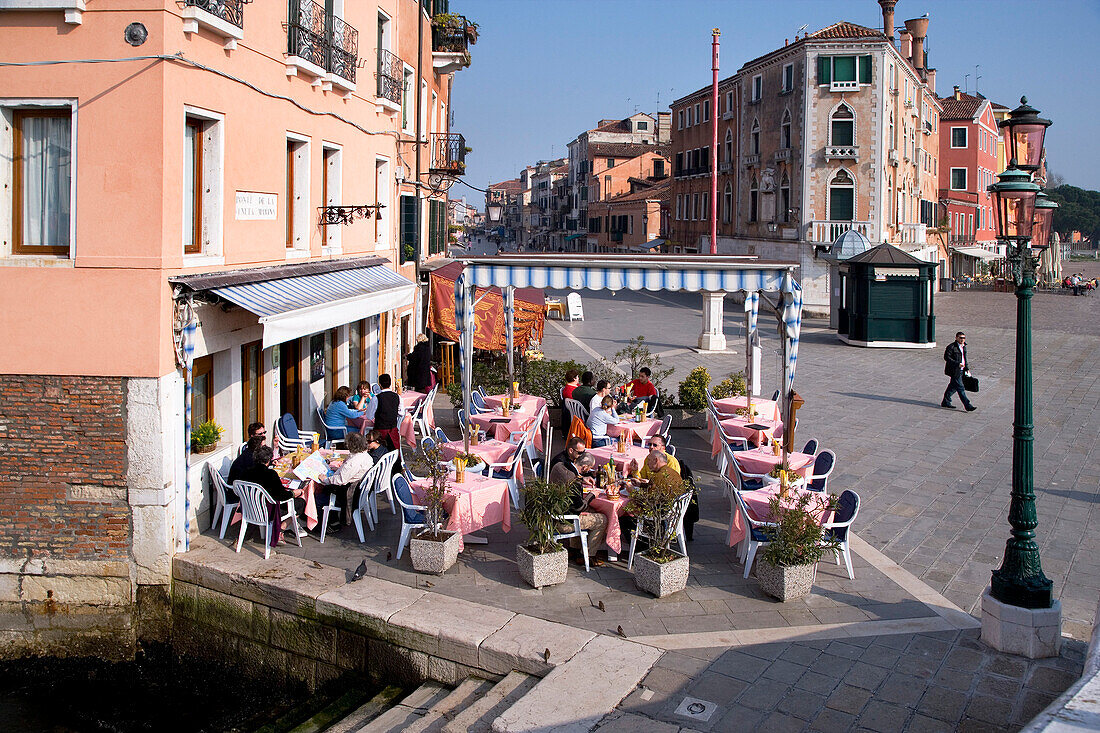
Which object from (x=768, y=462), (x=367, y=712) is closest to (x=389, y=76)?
(x=768, y=462)

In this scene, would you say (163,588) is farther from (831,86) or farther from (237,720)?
(831,86)

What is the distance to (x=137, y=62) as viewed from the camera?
890 centimetres

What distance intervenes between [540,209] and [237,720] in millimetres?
114239

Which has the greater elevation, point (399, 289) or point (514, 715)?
point (399, 289)

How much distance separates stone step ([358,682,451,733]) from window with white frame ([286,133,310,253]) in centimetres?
726

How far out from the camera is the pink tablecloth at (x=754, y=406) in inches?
549

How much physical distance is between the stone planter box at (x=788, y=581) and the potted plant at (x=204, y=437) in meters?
5.99

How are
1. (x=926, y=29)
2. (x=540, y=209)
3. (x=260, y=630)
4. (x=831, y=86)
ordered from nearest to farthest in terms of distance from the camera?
(x=260, y=630) → (x=831, y=86) → (x=926, y=29) → (x=540, y=209)

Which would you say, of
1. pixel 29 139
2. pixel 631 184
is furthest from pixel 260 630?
pixel 631 184

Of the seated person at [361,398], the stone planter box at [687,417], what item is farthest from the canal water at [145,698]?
the stone planter box at [687,417]

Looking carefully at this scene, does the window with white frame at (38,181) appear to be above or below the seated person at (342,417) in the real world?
above

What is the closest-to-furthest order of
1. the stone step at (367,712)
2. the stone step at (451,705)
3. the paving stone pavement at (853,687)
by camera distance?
the paving stone pavement at (853,687), the stone step at (451,705), the stone step at (367,712)

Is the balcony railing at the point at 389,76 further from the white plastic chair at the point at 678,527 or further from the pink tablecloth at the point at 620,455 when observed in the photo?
the white plastic chair at the point at 678,527

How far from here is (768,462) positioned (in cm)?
1082
